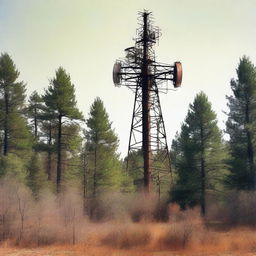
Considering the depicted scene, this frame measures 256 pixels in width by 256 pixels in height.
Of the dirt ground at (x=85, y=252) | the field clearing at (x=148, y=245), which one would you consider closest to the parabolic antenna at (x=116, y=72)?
the field clearing at (x=148, y=245)

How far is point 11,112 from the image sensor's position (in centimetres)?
3186

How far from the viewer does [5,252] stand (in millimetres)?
18125

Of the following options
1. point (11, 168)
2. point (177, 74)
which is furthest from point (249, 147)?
point (11, 168)

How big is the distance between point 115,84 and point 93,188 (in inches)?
487

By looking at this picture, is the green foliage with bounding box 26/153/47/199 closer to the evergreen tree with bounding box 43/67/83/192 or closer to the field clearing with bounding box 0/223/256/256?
the evergreen tree with bounding box 43/67/83/192

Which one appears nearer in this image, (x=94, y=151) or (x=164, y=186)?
(x=94, y=151)

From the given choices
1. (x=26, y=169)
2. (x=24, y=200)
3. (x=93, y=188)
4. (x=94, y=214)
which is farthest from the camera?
(x=93, y=188)

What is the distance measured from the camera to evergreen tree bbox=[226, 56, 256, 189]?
28.4m

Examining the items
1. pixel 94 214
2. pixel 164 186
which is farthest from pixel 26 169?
pixel 164 186

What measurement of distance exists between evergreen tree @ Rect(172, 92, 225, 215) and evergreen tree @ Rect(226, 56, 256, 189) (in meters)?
2.02

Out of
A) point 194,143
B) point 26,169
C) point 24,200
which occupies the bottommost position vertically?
point 24,200

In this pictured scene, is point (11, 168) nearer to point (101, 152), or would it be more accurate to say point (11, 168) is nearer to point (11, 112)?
point (11, 112)

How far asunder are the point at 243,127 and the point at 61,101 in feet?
54.1

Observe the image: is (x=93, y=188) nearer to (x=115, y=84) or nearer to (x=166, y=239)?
(x=115, y=84)
